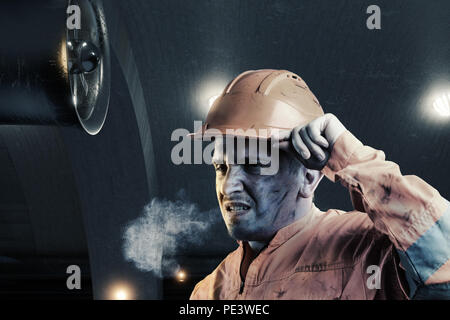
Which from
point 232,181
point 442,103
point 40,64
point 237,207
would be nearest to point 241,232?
point 237,207

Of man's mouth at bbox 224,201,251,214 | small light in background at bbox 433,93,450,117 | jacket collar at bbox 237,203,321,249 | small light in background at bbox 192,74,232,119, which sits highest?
small light in background at bbox 192,74,232,119

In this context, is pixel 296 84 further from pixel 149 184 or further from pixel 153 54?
pixel 149 184

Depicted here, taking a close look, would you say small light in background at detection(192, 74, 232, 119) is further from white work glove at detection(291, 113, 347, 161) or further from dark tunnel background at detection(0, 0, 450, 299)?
white work glove at detection(291, 113, 347, 161)

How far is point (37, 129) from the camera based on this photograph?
7.39m

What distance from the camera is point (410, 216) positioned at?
1.39 metres

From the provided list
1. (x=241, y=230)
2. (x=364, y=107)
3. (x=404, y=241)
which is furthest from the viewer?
(x=364, y=107)

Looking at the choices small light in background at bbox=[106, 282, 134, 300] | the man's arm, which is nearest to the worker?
the man's arm

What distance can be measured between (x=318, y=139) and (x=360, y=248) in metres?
0.41

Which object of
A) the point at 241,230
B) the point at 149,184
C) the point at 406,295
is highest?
the point at 149,184

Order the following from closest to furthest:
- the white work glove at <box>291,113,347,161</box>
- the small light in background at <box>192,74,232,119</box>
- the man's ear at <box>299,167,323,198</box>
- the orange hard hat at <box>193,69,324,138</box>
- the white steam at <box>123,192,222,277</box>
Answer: the white work glove at <box>291,113,347,161</box> < the orange hard hat at <box>193,69,324,138</box> < the man's ear at <box>299,167,323,198</box> < the small light in background at <box>192,74,232,119</box> < the white steam at <box>123,192,222,277</box>

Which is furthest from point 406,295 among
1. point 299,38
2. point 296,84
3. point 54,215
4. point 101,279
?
point 54,215

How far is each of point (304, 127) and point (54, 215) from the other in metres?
7.76

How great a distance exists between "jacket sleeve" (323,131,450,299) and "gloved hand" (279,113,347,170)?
116 millimetres

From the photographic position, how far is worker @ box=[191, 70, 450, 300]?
1393 millimetres
